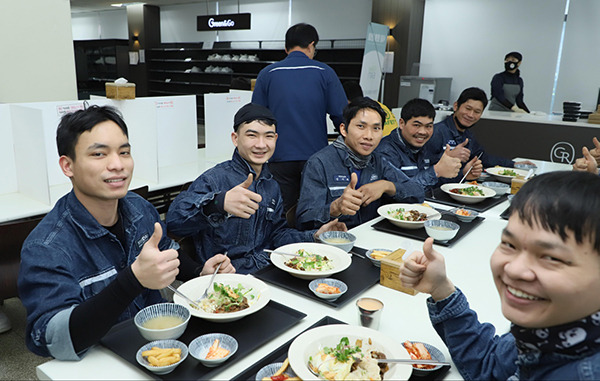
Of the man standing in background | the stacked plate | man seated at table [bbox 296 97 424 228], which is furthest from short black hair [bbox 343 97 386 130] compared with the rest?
the stacked plate

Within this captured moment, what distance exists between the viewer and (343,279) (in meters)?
1.56

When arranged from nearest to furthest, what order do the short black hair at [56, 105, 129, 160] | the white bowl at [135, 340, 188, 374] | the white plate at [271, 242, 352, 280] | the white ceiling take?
the white bowl at [135, 340, 188, 374], the short black hair at [56, 105, 129, 160], the white plate at [271, 242, 352, 280], the white ceiling

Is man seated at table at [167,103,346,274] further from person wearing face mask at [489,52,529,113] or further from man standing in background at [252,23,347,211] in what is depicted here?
person wearing face mask at [489,52,529,113]

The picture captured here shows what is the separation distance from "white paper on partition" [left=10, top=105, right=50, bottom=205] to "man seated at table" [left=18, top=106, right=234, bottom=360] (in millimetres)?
1306

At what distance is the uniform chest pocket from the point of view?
4.28ft

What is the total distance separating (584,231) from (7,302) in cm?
337

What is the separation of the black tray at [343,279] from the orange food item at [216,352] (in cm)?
40

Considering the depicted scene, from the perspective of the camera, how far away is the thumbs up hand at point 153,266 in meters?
1.06

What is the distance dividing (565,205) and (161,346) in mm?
957

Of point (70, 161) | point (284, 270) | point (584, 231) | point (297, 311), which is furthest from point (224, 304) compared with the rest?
point (584, 231)

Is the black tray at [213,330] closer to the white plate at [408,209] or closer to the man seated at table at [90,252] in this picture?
the man seated at table at [90,252]

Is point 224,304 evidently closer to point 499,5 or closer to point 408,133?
point 408,133

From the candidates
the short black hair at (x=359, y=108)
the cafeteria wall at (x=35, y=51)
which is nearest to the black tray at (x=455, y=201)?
the short black hair at (x=359, y=108)

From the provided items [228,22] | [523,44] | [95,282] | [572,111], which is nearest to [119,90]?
[95,282]
